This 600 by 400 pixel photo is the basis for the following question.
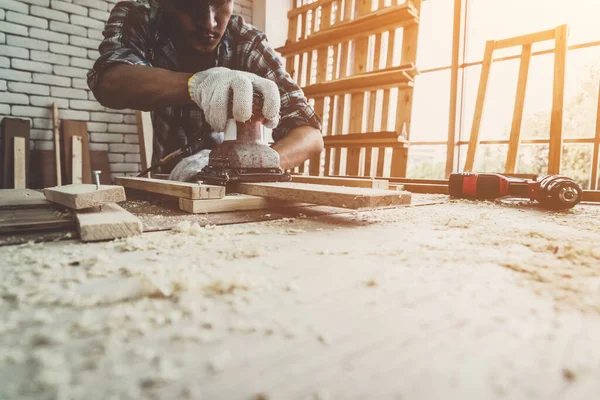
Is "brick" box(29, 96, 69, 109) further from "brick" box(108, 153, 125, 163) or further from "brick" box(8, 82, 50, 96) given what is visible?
"brick" box(108, 153, 125, 163)

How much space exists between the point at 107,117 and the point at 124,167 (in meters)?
0.60

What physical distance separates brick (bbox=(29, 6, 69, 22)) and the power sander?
12.4ft

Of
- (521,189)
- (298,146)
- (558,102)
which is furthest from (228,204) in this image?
(558,102)

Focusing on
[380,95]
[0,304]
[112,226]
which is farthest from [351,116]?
[0,304]

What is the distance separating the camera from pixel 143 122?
4.23 m

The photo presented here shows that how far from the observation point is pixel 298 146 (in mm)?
2408

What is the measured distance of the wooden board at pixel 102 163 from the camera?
164 inches

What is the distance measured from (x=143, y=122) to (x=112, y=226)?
148 inches

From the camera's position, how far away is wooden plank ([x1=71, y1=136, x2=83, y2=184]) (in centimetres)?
397

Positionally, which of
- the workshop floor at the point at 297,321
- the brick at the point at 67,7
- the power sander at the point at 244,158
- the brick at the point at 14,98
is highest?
the brick at the point at 67,7

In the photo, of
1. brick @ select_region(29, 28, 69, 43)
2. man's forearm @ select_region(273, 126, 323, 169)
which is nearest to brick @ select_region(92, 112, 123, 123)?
brick @ select_region(29, 28, 69, 43)

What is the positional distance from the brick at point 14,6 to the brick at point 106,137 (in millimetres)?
1372

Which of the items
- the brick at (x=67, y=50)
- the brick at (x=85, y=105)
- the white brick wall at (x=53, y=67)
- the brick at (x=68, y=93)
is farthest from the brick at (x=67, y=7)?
the brick at (x=85, y=105)

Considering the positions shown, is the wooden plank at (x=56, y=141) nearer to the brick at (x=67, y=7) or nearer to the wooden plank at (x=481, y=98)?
the brick at (x=67, y=7)
